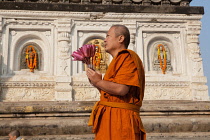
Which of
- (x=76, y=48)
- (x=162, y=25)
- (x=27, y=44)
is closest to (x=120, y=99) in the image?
(x=76, y=48)

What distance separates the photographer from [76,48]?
12.9 meters

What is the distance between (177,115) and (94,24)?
8535 millimetres

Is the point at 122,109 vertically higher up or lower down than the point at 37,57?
lower down

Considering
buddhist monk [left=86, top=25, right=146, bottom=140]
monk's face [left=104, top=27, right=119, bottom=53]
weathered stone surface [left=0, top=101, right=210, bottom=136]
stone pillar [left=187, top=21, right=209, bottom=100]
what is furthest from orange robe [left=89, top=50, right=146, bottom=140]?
stone pillar [left=187, top=21, right=209, bottom=100]

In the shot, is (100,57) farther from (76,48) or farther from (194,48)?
(194,48)

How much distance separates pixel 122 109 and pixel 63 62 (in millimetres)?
10364

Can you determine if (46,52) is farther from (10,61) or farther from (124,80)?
(124,80)

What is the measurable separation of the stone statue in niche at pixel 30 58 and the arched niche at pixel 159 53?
602 cm

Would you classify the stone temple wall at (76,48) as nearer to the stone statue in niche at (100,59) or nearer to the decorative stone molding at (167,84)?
the decorative stone molding at (167,84)

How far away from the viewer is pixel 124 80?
225 cm

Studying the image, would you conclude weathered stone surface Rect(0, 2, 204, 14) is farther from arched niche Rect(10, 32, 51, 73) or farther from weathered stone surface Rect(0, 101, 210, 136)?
weathered stone surface Rect(0, 101, 210, 136)

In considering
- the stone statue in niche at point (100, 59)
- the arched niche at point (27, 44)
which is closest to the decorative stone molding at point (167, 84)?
the stone statue in niche at point (100, 59)

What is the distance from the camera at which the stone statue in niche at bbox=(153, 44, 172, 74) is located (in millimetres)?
13492

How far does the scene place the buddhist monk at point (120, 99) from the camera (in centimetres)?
225
